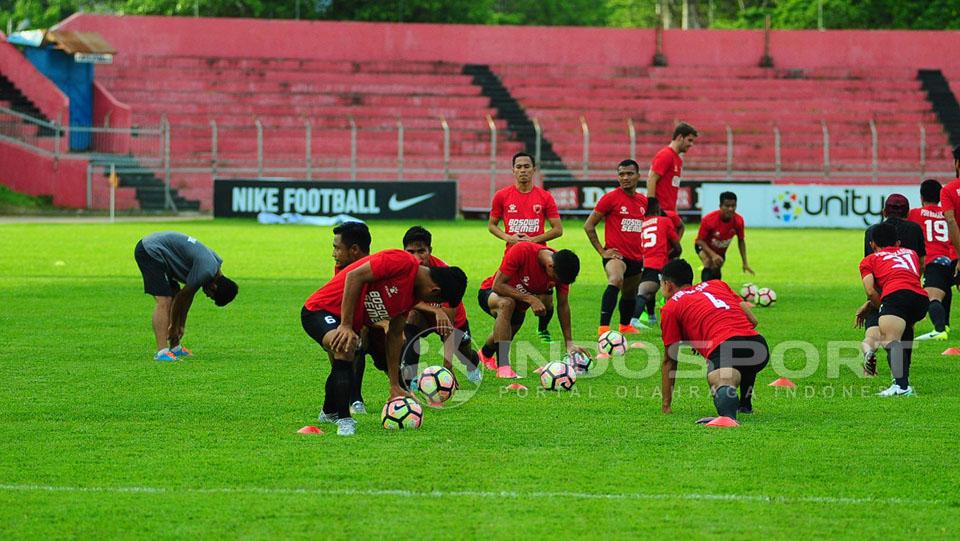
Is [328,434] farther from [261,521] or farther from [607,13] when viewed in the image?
[607,13]

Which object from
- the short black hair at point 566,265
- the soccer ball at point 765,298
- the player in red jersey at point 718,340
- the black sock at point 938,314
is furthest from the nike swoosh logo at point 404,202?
the player in red jersey at point 718,340

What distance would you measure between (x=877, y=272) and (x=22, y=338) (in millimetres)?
8166

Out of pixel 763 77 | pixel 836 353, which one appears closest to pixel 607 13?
pixel 763 77

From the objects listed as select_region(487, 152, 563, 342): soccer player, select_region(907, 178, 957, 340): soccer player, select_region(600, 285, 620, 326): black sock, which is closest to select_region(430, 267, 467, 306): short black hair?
select_region(487, 152, 563, 342): soccer player

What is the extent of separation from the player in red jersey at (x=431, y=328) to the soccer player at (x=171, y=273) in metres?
2.09

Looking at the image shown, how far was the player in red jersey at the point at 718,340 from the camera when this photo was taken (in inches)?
360

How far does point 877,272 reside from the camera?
35.5 feet

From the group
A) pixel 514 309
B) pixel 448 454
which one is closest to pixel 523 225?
pixel 514 309

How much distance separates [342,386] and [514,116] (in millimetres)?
38151

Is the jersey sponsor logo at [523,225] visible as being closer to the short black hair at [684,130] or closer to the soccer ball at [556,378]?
the short black hair at [684,130]

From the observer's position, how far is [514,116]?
46.3 m

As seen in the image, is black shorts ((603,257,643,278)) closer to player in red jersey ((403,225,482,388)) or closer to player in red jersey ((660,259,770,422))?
player in red jersey ((403,225,482,388))

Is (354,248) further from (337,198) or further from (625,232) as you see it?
(337,198)

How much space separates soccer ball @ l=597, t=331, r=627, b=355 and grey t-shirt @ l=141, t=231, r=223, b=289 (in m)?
3.55
